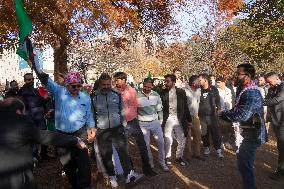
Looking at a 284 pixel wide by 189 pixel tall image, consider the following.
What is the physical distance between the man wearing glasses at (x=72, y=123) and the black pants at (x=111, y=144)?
0.77 metres

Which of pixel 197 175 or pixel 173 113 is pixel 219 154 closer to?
pixel 173 113

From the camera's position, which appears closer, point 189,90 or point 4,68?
point 189,90

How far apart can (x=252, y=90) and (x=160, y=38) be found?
10043mm

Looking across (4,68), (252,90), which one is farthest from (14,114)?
(4,68)

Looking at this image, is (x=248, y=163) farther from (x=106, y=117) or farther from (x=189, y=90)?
(x=189, y=90)

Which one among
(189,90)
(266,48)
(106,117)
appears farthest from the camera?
(266,48)

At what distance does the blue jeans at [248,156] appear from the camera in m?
6.09

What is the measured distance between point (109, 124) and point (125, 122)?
13.9 inches

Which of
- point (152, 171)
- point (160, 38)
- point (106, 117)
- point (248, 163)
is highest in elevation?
point (160, 38)

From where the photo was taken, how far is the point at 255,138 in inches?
239

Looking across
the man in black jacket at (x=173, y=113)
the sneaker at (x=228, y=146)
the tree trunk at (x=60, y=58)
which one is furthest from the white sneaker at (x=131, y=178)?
the tree trunk at (x=60, y=58)

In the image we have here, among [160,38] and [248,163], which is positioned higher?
[160,38]

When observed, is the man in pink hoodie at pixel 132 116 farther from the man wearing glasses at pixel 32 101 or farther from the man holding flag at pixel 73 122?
the man wearing glasses at pixel 32 101

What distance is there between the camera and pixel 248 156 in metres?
6.08
